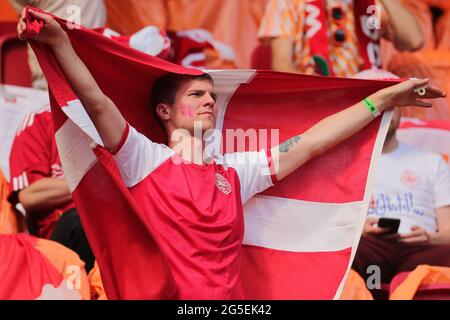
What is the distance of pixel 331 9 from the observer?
3615mm

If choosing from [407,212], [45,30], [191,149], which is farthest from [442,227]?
[45,30]

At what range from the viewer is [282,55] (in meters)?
3.47

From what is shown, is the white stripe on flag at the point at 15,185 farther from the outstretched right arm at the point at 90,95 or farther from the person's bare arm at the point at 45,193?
the outstretched right arm at the point at 90,95

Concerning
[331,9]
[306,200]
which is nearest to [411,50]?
[331,9]

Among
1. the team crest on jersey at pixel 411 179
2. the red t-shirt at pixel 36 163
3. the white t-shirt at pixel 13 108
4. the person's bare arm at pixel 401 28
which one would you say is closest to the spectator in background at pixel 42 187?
the red t-shirt at pixel 36 163

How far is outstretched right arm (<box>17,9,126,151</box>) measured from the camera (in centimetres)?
216

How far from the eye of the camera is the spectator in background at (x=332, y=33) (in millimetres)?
3510

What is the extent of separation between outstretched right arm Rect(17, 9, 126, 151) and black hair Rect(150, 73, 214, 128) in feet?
0.74

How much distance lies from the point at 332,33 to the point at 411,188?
0.71m

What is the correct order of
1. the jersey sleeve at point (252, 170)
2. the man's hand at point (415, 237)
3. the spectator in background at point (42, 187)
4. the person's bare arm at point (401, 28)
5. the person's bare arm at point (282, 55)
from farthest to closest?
the person's bare arm at point (401, 28) < the person's bare arm at point (282, 55) < the man's hand at point (415, 237) < the spectator in background at point (42, 187) < the jersey sleeve at point (252, 170)

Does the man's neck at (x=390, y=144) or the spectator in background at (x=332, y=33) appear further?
the spectator in background at (x=332, y=33)

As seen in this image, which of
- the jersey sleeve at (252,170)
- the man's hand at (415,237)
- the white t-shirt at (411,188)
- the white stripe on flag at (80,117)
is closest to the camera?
the white stripe on flag at (80,117)

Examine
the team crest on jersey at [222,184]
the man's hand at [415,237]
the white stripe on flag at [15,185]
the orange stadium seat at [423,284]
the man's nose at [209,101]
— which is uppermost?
the man's nose at [209,101]

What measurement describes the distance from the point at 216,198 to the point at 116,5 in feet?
5.95
